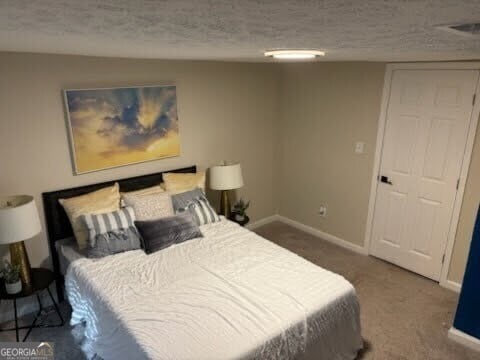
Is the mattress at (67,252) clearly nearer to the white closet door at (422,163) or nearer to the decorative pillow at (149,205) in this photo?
the decorative pillow at (149,205)

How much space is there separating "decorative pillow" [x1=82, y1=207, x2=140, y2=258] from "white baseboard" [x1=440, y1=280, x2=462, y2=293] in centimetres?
286

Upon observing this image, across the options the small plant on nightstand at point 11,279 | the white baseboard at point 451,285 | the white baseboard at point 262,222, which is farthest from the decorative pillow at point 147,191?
the white baseboard at point 451,285

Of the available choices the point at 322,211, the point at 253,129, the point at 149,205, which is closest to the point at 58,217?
the point at 149,205

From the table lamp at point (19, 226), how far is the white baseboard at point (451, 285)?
3561mm

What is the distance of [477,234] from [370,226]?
1459mm

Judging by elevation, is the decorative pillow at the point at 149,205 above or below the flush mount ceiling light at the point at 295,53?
below

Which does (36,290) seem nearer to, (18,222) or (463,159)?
(18,222)

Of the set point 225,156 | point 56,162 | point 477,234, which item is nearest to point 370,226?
point 477,234

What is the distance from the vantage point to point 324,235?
4293 millimetres

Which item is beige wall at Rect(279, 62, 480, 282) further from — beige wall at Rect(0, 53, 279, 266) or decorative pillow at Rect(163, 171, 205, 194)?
decorative pillow at Rect(163, 171, 205, 194)

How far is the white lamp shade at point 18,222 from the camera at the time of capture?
7.77ft

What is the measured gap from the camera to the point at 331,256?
3902 mm

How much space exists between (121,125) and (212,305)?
1.81 m

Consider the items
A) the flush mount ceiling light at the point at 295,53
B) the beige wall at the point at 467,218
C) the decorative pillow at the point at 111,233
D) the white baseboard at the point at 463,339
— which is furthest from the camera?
the beige wall at the point at 467,218
